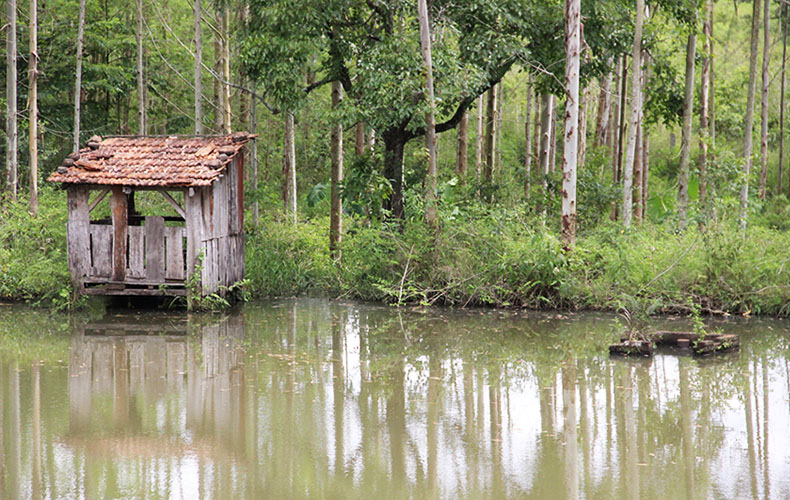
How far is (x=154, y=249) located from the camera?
1455 centimetres

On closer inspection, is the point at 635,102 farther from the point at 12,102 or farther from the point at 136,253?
the point at 12,102

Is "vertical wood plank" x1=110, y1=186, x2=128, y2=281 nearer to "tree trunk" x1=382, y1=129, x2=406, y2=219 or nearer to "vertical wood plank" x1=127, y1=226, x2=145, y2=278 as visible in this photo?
"vertical wood plank" x1=127, y1=226, x2=145, y2=278

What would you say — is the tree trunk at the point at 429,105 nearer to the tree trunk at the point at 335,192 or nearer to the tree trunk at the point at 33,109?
the tree trunk at the point at 335,192

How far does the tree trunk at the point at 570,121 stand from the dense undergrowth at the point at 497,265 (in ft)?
1.51

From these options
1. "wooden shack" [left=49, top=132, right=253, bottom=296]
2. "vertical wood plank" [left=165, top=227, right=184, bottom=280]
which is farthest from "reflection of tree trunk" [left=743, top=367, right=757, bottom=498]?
"vertical wood plank" [left=165, top=227, right=184, bottom=280]

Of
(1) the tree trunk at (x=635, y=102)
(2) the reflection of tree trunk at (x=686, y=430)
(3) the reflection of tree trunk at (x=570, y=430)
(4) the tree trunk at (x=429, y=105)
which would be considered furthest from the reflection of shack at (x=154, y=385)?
(1) the tree trunk at (x=635, y=102)

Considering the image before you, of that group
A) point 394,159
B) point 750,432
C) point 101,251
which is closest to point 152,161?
point 101,251

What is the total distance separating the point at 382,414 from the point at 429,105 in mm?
8426

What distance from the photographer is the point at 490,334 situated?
41.5 feet

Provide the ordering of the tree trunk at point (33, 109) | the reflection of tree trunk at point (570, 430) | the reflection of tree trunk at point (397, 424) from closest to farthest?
the reflection of tree trunk at point (570, 430), the reflection of tree trunk at point (397, 424), the tree trunk at point (33, 109)

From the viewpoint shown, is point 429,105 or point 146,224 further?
point 429,105

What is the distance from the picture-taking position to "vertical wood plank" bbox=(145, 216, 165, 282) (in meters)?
14.5

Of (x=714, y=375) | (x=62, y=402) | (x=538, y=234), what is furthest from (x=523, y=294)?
(x=62, y=402)

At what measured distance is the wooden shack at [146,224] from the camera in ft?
46.6
